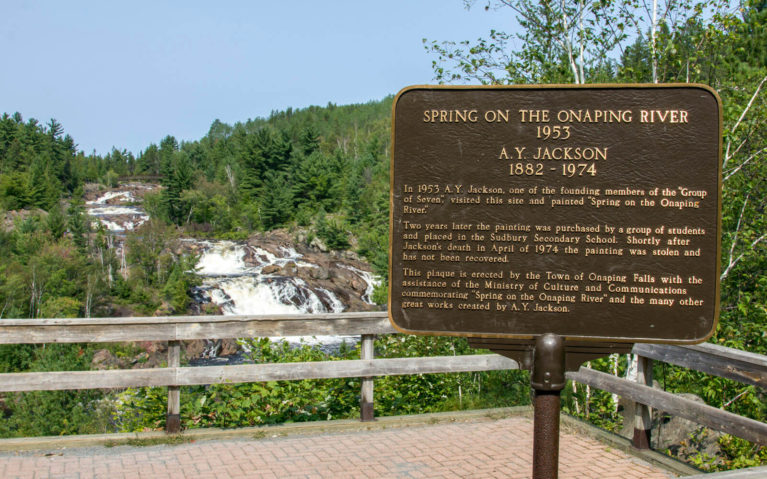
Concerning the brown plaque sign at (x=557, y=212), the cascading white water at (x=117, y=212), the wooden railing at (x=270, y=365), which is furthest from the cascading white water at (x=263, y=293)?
the cascading white water at (x=117, y=212)

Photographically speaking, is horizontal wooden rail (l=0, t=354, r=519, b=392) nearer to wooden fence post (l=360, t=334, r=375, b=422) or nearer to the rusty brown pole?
wooden fence post (l=360, t=334, r=375, b=422)

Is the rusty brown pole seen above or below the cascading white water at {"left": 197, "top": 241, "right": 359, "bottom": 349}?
above

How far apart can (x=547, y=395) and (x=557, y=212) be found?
103cm

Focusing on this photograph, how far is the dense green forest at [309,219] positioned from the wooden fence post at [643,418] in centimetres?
74

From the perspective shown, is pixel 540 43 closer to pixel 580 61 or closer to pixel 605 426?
pixel 580 61

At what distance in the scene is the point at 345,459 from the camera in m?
→ 5.88

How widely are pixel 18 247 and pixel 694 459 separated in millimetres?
71955

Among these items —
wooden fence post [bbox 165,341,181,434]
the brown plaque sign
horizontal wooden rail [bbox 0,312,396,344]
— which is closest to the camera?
the brown plaque sign

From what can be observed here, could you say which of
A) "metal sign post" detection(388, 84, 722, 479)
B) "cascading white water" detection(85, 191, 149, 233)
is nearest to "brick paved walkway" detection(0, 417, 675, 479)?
"metal sign post" detection(388, 84, 722, 479)

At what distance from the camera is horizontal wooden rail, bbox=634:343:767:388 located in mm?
4965

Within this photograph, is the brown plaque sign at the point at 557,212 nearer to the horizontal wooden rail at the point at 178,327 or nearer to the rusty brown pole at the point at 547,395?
the rusty brown pole at the point at 547,395

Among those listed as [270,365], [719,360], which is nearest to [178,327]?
[270,365]

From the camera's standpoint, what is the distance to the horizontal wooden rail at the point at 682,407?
4910 mm

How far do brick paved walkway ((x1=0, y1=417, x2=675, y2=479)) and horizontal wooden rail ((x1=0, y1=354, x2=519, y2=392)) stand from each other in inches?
22.5
